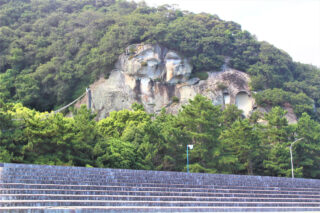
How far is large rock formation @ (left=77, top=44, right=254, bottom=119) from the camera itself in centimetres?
4759

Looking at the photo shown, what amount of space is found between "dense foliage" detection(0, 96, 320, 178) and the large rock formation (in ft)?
35.4

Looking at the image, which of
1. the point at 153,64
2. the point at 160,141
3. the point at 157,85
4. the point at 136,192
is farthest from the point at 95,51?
the point at 136,192

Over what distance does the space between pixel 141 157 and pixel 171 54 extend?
2326cm

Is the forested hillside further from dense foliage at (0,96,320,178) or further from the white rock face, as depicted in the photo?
the white rock face

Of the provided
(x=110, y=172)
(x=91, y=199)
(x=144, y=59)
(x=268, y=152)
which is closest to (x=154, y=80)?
(x=144, y=59)

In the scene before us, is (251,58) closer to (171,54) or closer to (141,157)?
(171,54)

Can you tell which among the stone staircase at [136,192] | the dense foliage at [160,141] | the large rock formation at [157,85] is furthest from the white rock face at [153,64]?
the stone staircase at [136,192]

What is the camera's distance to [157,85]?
1906 inches

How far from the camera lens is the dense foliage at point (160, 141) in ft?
75.4

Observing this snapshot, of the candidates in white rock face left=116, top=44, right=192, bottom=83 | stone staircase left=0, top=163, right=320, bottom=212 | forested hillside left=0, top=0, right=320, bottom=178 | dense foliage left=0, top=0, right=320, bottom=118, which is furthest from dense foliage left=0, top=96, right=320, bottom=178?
white rock face left=116, top=44, right=192, bottom=83

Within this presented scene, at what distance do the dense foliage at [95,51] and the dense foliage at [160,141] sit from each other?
39.4ft

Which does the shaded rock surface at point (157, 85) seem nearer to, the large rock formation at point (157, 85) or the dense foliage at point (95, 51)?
the large rock formation at point (157, 85)

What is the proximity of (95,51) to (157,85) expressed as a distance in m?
8.39

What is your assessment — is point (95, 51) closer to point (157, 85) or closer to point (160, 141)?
point (157, 85)
